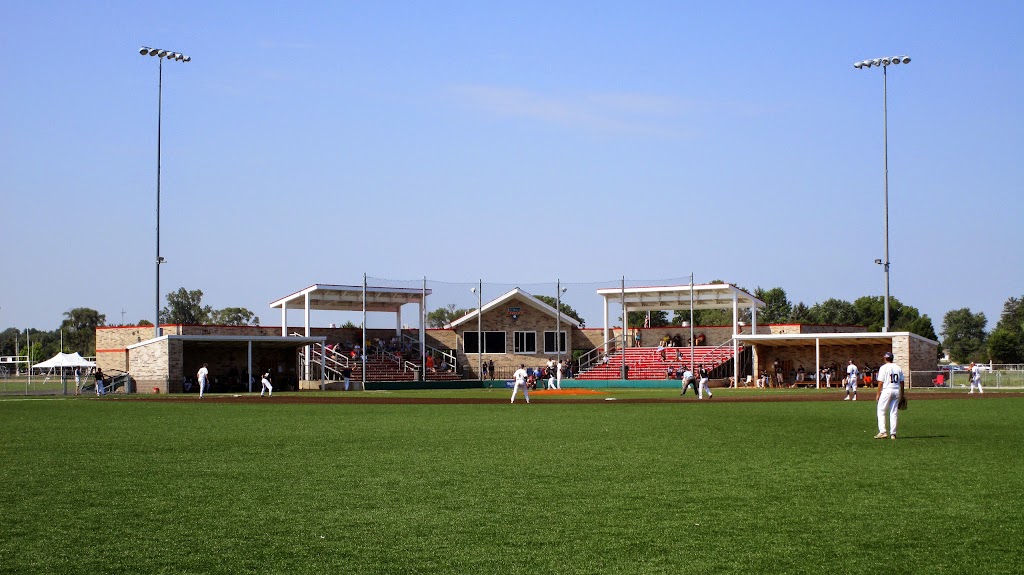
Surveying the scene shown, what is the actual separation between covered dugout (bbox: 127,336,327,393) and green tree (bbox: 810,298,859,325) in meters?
77.0

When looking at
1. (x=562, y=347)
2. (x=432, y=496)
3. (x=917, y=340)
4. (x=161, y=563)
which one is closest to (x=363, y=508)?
(x=432, y=496)

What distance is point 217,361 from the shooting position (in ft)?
179

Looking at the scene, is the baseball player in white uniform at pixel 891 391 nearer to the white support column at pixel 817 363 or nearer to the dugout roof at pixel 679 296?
the white support column at pixel 817 363

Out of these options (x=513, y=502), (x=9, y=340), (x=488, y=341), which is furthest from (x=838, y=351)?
(x=9, y=340)

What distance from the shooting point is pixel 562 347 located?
7112 centimetres

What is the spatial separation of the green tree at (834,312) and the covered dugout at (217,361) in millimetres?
76994

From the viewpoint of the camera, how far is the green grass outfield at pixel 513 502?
7.96m

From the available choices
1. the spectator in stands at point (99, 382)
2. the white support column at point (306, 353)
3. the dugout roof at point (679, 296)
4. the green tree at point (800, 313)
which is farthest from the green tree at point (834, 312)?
the spectator in stands at point (99, 382)

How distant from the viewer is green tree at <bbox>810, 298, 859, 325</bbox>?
11844 cm

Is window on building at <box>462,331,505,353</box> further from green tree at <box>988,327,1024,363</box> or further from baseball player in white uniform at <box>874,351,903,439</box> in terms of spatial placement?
baseball player in white uniform at <box>874,351,903,439</box>

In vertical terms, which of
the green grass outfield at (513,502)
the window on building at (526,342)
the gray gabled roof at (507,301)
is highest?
the gray gabled roof at (507,301)

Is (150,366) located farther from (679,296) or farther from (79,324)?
(79,324)

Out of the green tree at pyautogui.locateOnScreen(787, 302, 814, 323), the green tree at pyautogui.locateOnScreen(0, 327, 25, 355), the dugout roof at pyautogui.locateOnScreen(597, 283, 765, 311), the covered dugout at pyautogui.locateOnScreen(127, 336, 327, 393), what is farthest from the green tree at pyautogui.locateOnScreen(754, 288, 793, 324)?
the green tree at pyautogui.locateOnScreen(0, 327, 25, 355)

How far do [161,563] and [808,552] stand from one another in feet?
16.1
